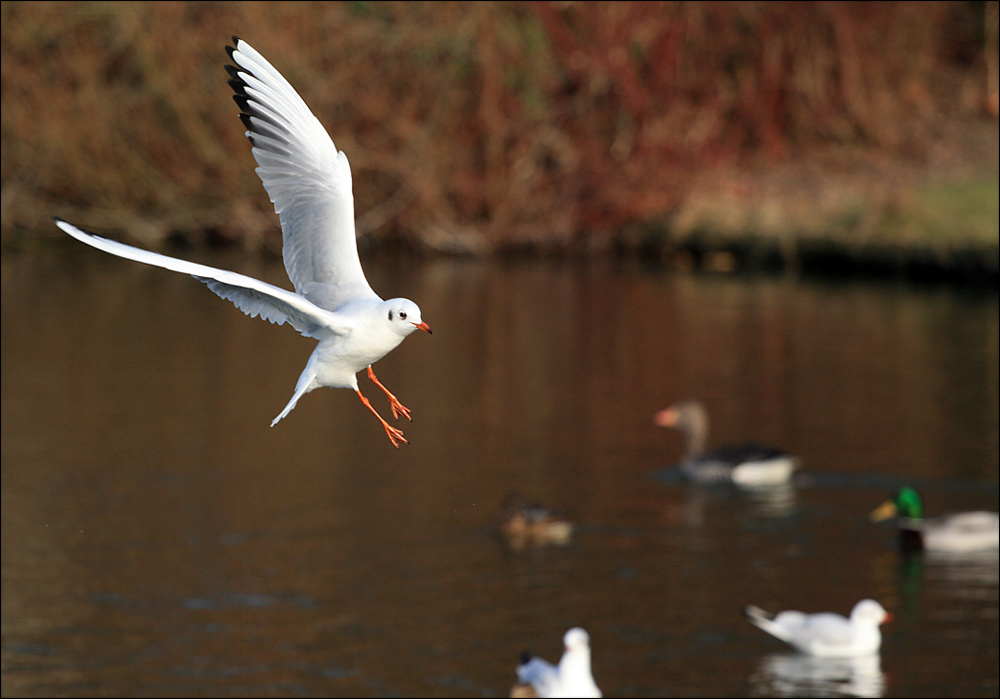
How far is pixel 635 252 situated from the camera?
2371 inches

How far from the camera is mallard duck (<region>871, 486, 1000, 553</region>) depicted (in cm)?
3048

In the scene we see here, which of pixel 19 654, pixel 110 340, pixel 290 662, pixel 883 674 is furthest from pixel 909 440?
pixel 110 340

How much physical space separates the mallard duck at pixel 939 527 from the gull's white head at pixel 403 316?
27297 mm

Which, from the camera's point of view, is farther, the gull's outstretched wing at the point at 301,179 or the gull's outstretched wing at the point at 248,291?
the gull's outstretched wing at the point at 301,179

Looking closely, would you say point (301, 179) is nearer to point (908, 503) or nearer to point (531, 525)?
point (908, 503)

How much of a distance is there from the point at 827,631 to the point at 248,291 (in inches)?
897

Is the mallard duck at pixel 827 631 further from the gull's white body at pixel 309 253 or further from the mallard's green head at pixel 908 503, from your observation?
the gull's white body at pixel 309 253

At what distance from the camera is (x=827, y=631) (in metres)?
26.5

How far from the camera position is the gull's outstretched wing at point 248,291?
13.5ft

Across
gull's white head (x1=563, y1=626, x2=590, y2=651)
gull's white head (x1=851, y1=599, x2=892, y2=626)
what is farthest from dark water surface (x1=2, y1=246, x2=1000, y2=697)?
gull's white head (x1=563, y1=626, x2=590, y2=651)

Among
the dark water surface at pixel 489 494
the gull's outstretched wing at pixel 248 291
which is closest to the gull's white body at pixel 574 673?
the dark water surface at pixel 489 494

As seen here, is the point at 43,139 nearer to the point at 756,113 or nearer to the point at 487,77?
the point at 487,77

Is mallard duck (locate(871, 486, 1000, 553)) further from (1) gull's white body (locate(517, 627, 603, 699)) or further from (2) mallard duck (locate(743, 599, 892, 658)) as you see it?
(1) gull's white body (locate(517, 627, 603, 699))

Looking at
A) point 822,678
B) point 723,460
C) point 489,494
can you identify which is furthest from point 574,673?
point 489,494
